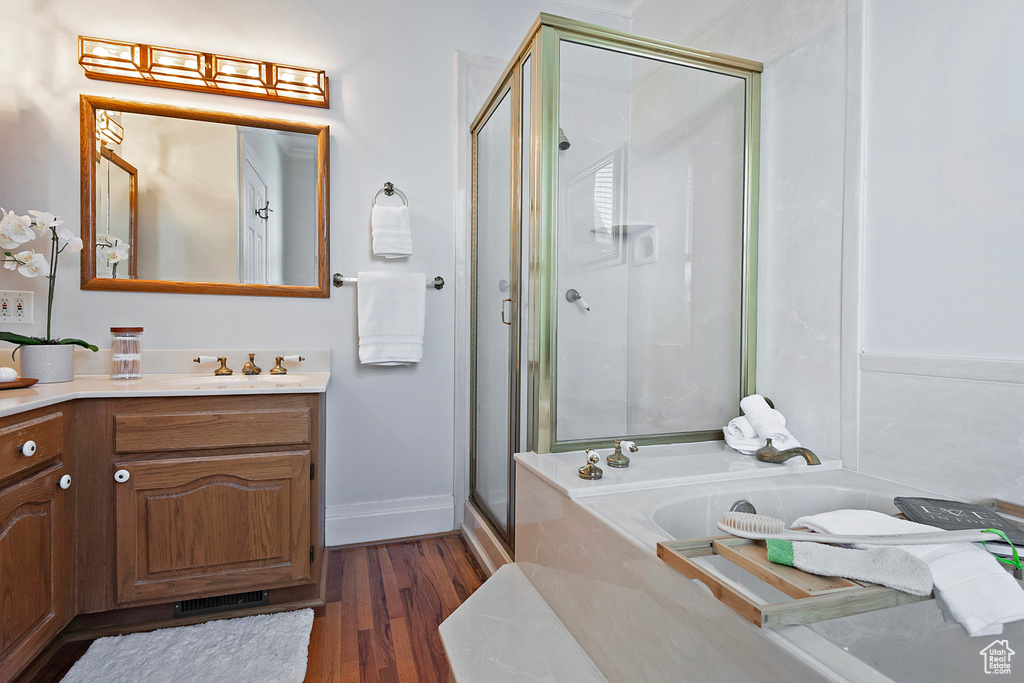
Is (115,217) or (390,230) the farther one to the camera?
(390,230)

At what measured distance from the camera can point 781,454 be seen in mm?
1426

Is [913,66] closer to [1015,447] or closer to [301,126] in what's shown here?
[1015,447]

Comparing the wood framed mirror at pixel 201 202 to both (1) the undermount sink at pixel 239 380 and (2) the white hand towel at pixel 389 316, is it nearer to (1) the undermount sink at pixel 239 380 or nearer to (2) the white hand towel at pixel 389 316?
(2) the white hand towel at pixel 389 316

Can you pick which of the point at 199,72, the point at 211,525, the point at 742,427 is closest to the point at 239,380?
the point at 211,525

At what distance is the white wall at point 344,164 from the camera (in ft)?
6.38

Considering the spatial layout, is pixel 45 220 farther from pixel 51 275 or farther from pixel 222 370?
pixel 222 370

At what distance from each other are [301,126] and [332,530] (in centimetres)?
176

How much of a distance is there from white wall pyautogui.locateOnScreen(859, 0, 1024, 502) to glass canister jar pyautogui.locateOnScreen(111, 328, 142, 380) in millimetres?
2428

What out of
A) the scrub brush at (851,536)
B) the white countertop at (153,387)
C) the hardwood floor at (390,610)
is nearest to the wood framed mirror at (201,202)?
the white countertop at (153,387)

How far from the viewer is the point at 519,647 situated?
1120 millimetres

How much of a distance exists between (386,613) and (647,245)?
150 cm

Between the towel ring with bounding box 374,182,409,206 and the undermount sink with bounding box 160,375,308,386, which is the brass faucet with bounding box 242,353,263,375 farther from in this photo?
the towel ring with bounding box 374,182,409,206

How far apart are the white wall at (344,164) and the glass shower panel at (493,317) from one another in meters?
0.17

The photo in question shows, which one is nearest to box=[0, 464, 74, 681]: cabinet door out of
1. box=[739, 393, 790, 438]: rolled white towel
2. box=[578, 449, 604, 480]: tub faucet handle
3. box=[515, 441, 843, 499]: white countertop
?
box=[515, 441, 843, 499]: white countertop
